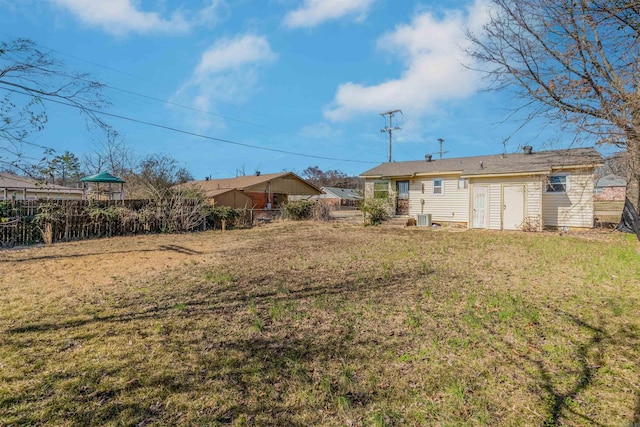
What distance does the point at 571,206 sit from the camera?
13.3 meters

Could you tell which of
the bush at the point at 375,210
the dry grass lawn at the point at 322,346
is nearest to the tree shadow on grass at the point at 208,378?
the dry grass lawn at the point at 322,346

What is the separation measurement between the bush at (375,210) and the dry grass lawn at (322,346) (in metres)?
10.2

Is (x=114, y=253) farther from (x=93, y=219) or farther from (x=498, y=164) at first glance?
(x=498, y=164)

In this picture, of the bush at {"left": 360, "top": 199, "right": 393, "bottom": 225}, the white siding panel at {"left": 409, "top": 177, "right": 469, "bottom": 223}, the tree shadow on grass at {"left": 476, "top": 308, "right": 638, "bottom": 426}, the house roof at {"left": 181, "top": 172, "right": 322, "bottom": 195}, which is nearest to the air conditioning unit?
the white siding panel at {"left": 409, "top": 177, "right": 469, "bottom": 223}

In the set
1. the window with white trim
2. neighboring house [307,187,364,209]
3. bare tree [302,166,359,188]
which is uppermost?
bare tree [302,166,359,188]

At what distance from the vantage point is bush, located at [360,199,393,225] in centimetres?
1683

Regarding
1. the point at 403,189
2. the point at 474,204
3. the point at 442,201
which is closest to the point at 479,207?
the point at 474,204

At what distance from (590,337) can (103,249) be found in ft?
37.1

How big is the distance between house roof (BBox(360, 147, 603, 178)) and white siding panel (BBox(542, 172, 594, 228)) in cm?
91

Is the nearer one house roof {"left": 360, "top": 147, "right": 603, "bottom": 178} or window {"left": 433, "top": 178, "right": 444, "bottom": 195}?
house roof {"left": 360, "top": 147, "right": 603, "bottom": 178}

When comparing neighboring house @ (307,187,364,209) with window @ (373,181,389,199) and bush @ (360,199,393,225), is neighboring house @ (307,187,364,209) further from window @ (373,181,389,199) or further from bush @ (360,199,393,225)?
bush @ (360,199,393,225)

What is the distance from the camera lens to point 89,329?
3637mm

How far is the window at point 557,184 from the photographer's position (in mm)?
13609

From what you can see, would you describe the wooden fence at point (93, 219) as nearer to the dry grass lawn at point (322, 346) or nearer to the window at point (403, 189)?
the dry grass lawn at point (322, 346)
